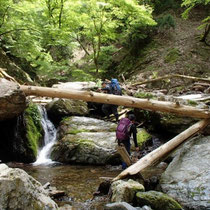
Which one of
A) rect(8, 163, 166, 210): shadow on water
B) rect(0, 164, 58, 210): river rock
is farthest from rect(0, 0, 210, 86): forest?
rect(0, 164, 58, 210): river rock

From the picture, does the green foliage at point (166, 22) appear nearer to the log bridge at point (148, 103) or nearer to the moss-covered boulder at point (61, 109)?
the moss-covered boulder at point (61, 109)

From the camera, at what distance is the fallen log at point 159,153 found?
5.26m

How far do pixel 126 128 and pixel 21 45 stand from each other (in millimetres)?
9225

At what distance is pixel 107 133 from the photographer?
30.0 feet

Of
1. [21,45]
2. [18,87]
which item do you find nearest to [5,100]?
[18,87]

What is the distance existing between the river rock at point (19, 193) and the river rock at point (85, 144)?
426cm

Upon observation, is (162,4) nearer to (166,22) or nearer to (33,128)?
(166,22)

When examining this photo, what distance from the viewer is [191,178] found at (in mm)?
4992

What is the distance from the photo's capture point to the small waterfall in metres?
8.60

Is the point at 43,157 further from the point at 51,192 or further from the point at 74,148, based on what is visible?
the point at 51,192

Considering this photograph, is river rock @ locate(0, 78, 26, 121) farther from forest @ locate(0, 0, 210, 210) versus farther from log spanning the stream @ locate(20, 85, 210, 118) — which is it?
log spanning the stream @ locate(20, 85, 210, 118)

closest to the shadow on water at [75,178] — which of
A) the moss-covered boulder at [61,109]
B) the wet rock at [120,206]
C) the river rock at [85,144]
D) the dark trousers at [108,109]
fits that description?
the river rock at [85,144]

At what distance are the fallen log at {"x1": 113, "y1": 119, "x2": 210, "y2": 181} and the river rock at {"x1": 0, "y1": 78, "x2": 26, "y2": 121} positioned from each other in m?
3.97

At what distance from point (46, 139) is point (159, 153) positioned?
5.50m
